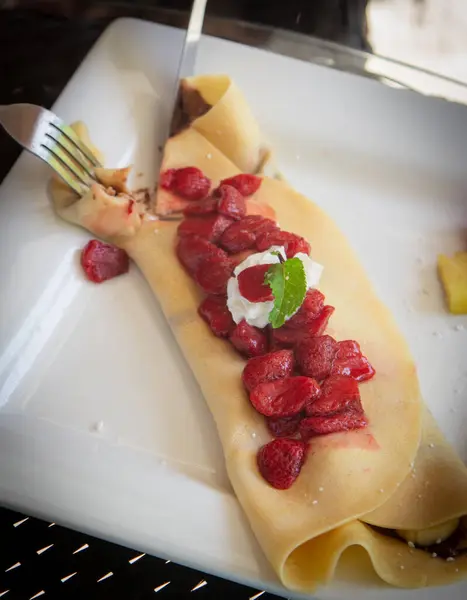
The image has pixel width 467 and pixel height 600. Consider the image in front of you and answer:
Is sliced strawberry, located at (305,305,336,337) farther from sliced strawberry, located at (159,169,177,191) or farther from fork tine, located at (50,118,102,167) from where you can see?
fork tine, located at (50,118,102,167)

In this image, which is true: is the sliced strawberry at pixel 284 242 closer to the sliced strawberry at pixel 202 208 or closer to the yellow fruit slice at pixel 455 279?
the sliced strawberry at pixel 202 208

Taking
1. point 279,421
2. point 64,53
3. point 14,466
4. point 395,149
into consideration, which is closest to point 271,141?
point 395,149

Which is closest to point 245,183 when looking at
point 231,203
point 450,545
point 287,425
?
point 231,203

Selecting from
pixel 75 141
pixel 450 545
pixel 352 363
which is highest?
pixel 75 141

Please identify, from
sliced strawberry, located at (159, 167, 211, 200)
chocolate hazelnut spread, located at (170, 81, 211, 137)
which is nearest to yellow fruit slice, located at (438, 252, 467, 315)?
sliced strawberry, located at (159, 167, 211, 200)

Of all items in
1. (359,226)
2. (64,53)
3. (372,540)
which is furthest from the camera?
(64,53)

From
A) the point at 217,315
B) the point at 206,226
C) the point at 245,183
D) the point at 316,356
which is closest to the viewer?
the point at 316,356

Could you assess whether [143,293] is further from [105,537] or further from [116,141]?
[105,537]

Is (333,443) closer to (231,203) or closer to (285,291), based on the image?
(285,291)
